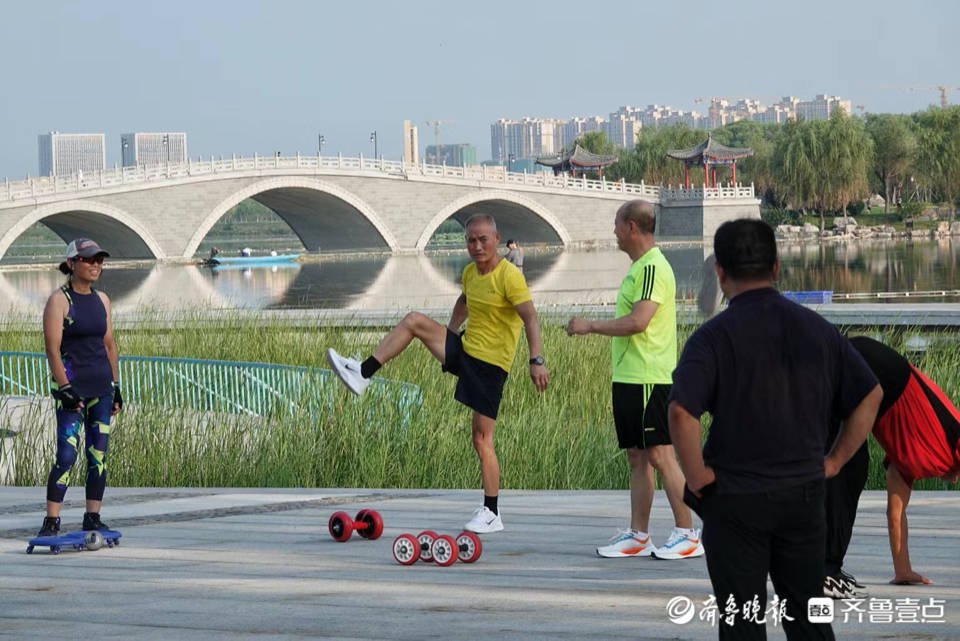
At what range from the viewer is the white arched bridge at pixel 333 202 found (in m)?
43.9

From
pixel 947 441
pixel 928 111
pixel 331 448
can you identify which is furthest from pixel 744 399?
pixel 928 111

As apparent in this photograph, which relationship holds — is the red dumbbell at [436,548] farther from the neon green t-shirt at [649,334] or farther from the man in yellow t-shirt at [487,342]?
the neon green t-shirt at [649,334]

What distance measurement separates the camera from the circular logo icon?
3645 mm

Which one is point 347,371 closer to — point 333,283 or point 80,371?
point 80,371

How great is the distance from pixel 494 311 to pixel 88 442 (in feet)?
6.15

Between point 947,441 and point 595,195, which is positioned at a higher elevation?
point 595,195

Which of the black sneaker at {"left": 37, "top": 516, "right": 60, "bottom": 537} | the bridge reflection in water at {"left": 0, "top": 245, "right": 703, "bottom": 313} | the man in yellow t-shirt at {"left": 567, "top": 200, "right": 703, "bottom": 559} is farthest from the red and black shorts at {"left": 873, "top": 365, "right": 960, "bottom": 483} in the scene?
the bridge reflection in water at {"left": 0, "top": 245, "right": 703, "bottom": 313}

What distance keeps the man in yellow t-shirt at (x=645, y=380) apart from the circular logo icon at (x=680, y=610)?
76 centimetres

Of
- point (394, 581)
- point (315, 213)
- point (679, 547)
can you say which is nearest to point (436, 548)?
point (394, 581)

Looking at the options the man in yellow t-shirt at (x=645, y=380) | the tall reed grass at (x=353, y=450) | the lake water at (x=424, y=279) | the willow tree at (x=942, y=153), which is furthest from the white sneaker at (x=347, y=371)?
the willow tree at (x=942, y=153)

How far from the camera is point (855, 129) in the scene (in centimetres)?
5672

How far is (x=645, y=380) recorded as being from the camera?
4.68 m

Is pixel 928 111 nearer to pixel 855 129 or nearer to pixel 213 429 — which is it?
pixel 855 129

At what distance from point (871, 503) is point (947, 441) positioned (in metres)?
1.83
